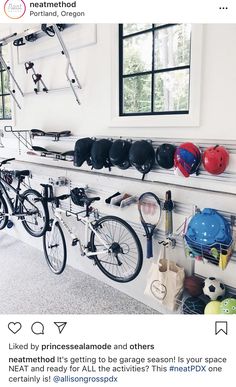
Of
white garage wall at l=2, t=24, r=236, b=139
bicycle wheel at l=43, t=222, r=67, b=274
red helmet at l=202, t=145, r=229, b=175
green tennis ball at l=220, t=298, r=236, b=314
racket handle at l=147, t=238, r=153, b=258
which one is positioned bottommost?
bicycle wheel at l=43, t=222, r=67, b=274

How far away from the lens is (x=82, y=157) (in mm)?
2594

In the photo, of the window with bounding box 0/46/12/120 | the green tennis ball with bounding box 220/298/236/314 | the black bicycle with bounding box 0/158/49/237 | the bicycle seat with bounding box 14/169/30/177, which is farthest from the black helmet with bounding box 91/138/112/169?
the window with bounding box 0/46/12/120

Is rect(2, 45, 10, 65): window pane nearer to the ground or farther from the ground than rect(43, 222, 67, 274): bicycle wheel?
farther from the ground

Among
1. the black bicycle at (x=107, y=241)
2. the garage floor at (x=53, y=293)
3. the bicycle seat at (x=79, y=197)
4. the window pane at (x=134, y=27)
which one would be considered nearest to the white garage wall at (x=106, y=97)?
the window pane at (x=134, y=27)

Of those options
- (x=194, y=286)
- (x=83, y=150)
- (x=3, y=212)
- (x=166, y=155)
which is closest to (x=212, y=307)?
(x=194, y=286)

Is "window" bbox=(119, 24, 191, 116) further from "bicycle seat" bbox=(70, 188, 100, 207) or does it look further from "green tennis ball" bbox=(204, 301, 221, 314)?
"green tennis ball" bbox=(204, 301, 221, 314)

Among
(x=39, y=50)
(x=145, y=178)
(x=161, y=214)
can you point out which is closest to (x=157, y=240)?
(x=161, y=214)

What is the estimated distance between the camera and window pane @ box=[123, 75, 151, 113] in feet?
8.18

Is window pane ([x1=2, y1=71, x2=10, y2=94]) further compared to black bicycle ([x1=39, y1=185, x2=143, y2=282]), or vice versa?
window pane ([x1=2, y1=71, x2=10, y2=94])

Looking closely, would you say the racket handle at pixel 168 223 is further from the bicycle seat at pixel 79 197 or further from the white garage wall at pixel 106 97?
the bicycle seat at pixel 79 197

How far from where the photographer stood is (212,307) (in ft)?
6.27

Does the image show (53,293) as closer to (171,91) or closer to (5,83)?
(171,91)

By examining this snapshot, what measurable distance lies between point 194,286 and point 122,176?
3.35 feet
